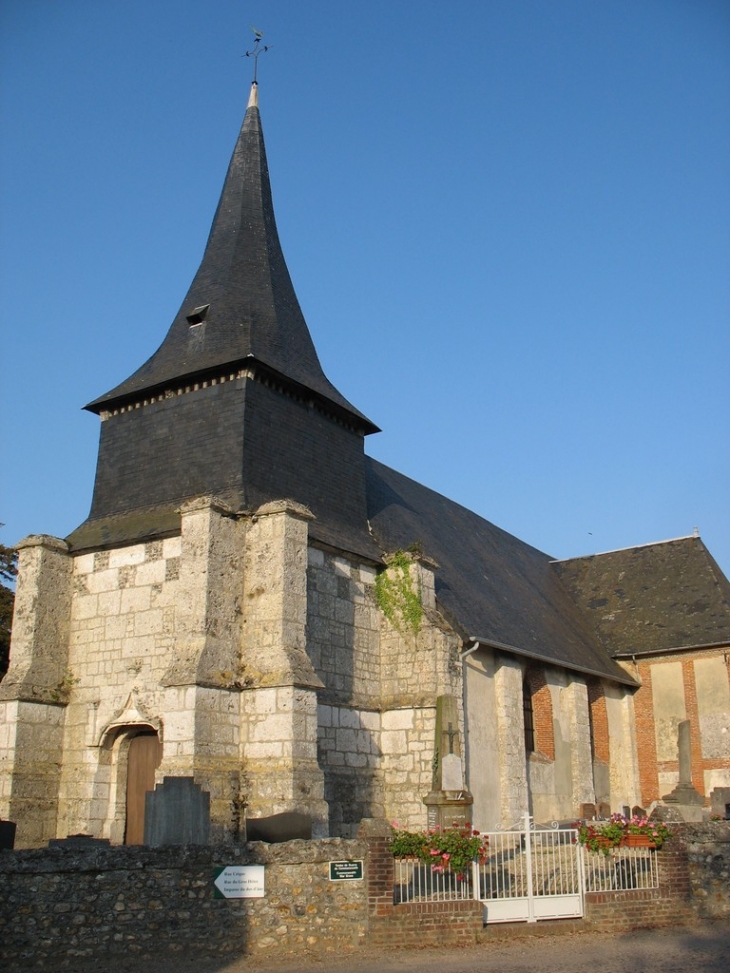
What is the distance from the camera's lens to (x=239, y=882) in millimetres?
9617

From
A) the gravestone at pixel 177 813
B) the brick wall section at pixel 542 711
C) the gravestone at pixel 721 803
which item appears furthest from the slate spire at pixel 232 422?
the gravestone at pixel 721 803

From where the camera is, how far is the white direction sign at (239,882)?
9.57 metres

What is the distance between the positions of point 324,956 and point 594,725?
1576cm

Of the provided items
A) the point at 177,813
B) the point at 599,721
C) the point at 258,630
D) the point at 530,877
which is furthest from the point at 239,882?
the point at 599,721

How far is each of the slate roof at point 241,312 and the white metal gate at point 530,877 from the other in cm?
908

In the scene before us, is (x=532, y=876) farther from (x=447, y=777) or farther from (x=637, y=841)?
(x=447, y=777)

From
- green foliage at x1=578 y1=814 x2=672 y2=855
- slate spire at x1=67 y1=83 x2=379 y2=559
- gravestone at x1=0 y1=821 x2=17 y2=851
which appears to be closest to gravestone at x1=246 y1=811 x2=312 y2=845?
gravestone at x1=0 y1=821 x2=17 y2=851

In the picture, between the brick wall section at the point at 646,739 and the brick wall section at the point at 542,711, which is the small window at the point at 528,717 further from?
the brick wall section at the point at 646,739

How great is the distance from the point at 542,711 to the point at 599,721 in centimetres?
351

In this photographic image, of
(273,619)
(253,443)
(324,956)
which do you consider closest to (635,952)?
(324,956)

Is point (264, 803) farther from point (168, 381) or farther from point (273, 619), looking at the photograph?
point (168, 381)

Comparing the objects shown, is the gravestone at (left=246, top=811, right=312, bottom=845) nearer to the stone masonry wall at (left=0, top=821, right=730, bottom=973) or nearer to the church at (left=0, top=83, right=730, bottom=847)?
the stone masonry wall at (left=0, top=821, right=730, bottom=973)

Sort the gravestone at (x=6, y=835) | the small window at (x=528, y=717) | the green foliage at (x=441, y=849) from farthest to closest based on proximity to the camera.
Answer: the small window at (x=528, y=717) < the gravestone at (x=6, y=835) < the green foliage at (x=441, y=849)

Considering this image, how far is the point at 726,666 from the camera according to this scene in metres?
24.0
